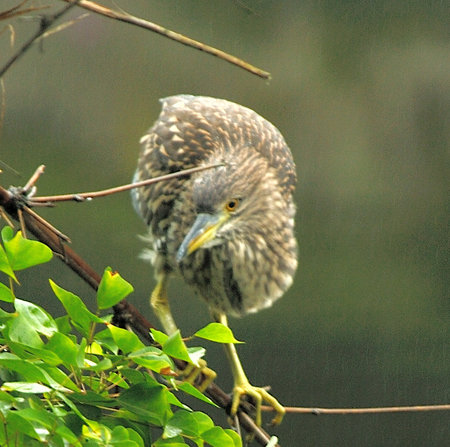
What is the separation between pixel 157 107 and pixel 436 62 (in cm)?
89

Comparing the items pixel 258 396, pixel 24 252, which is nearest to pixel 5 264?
pixel 24 252

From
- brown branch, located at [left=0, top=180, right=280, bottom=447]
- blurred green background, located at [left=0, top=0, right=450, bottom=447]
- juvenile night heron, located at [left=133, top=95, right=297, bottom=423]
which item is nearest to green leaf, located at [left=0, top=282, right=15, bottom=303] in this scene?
brown branch, located at [left=0, top=180, right=280, bottom=447]

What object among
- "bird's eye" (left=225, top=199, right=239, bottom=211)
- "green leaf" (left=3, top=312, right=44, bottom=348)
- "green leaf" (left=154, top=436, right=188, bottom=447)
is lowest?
"green leaf" (left=154, top=436, right=188, bottom=447)

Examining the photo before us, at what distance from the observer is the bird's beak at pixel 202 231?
3.72 feet

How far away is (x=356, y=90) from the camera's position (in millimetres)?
2197

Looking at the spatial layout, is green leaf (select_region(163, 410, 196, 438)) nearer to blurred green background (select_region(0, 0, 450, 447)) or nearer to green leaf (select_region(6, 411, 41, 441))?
green leaf (select_region(6, 411, 41, 441))

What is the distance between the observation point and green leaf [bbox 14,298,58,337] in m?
0.54

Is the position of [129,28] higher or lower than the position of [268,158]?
higher

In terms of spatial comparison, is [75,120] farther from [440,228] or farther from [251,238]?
[440,228]

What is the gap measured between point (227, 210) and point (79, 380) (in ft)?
2.32

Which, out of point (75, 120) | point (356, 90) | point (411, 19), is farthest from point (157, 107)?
point (411, 19)

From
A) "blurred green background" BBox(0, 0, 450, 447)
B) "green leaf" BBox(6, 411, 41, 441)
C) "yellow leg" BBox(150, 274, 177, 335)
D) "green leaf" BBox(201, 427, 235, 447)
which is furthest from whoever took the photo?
"blurred green background" BBox(0, 0, 450, 447)

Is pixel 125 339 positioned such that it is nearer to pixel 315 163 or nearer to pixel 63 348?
pixel 63 348

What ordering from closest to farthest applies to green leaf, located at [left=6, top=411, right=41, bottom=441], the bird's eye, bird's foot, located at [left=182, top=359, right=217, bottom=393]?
green leaf, located at [left=6, top=411, right=41, bottom=441] < bird's foot, located at [left=182, top=359, right=217, bottom=393] < the bird's eye
